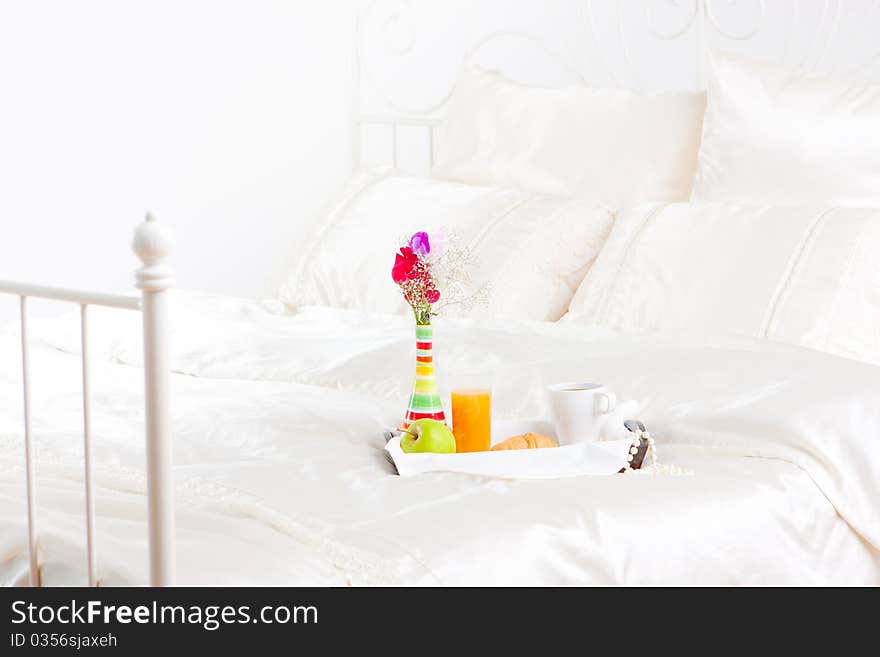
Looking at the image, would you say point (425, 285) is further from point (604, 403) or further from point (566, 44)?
point (566, 44)

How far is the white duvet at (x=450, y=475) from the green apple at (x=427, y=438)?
0.05m

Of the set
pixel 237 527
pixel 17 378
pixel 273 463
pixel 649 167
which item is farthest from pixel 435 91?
pixel 237 527

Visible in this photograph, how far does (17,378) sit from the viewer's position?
2.24m

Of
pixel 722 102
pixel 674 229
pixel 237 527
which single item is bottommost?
pixel 237 527

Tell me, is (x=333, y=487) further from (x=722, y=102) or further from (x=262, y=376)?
(x=722, y=102)

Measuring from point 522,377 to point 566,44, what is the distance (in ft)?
4.61

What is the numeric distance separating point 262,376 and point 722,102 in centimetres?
103

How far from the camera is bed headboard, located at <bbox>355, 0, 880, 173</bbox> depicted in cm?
271

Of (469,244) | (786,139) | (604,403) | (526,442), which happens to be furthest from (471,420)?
(786,139)

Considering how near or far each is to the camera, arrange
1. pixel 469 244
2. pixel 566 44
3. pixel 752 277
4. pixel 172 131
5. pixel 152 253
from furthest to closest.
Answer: pixel 172 131 → pixel 566 44 → pixel 469 244 → pixel 752 277 → pixel 152 253

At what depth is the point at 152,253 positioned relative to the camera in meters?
1.15

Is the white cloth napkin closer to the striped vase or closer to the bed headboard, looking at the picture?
the striped vase

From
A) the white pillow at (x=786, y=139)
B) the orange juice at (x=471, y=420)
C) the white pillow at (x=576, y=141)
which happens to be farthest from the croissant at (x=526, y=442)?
the white pillow at (x=576, y=141)

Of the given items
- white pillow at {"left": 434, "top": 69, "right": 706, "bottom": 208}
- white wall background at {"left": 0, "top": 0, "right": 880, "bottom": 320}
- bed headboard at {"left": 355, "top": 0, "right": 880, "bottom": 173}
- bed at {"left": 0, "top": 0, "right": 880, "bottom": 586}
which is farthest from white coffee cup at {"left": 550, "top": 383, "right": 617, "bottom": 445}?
white wall background at {"left": 0, "top": 0, "right": 880, "bottom": 320}
